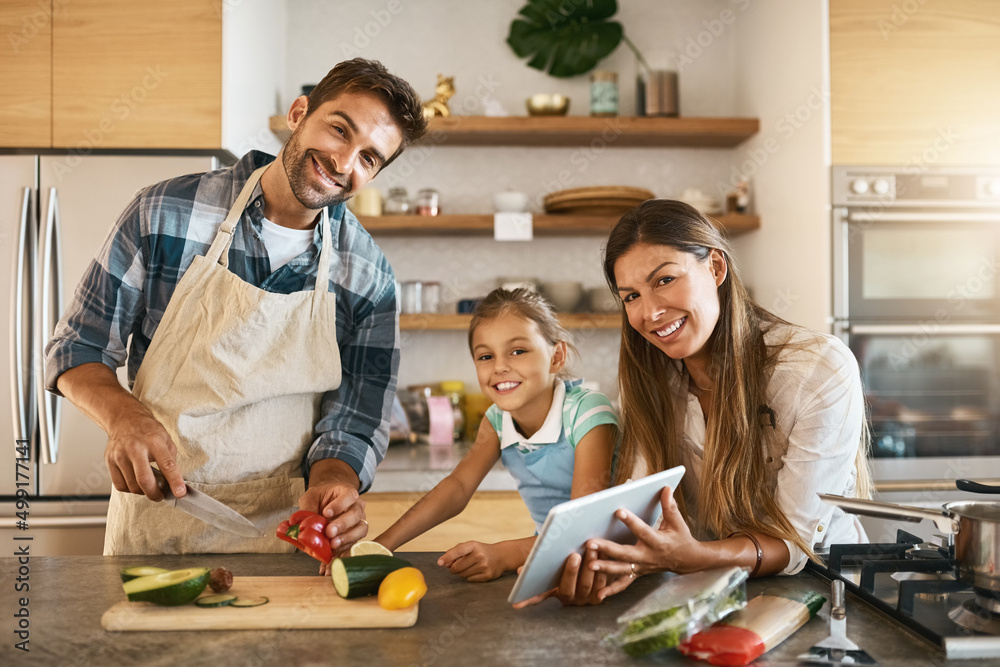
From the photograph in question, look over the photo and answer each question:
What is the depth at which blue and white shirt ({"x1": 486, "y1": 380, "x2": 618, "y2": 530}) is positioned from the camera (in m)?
1.65

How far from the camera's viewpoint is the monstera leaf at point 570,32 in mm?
3309

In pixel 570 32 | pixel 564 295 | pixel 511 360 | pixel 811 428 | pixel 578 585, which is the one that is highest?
pixel 570 32

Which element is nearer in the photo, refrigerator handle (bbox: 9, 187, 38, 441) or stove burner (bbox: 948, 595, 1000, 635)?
stove burner (bbox: 948, 595, 1000, 635)

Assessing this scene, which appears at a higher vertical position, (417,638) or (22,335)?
(22,335)

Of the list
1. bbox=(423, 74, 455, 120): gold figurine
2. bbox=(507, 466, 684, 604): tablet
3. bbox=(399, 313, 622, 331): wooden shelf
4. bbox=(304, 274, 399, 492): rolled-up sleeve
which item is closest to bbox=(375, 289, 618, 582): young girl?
bbox=(304, 274, 399, 492): rolled-up sleeve

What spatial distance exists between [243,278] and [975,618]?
1466 millimetres

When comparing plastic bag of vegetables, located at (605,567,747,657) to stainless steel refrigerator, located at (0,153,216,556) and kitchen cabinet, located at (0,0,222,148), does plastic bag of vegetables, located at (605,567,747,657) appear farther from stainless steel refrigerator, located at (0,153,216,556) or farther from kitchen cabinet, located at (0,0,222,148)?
kitchen cabinet, located at (0,0,222,148)

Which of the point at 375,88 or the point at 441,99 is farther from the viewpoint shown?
the point at 441,99

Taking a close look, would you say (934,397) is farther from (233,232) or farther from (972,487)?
(233,232)

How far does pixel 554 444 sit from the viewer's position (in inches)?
65.8

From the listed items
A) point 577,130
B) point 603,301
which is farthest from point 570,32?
point 603,301

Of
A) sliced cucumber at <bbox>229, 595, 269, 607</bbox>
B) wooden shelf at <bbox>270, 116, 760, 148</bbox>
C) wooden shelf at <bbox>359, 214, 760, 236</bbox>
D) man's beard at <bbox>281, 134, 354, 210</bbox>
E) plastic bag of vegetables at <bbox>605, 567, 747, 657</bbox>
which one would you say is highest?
wooden shelf at <bbox>270, 116, 760, 148</bbox>

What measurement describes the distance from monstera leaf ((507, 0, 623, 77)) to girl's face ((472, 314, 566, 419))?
79.9 inches

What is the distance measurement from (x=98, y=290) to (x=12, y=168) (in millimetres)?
1384
